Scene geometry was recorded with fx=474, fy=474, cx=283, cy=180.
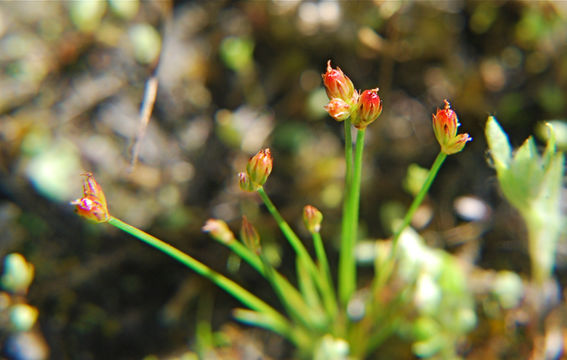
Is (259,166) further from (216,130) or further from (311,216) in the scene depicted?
(216,130)

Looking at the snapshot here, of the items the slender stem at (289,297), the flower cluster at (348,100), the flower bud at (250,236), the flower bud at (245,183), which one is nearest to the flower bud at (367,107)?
the flower cluster at (348,100)

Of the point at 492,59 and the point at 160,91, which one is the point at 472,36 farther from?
the point at 160,91

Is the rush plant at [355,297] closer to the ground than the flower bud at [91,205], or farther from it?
closer to the ground

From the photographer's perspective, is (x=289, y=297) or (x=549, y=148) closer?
(x=549, y=148)

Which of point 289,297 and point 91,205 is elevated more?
point 91,205

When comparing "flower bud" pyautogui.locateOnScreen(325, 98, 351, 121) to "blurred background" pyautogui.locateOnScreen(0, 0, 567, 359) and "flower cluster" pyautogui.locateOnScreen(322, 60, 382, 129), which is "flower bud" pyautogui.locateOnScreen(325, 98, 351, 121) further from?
"blurred background" pyautogui.locateOnScreen(0, 0, 567, 359)

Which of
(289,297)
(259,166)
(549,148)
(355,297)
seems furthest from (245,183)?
(355,297)

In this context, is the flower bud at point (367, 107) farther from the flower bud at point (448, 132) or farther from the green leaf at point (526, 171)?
the green leaf at point (526, 171)
